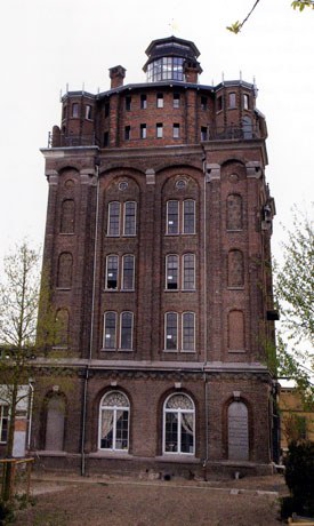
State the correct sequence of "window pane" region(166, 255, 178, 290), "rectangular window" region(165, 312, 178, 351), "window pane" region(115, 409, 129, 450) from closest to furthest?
"window pane" region(115, 409, 129, 450) → "rectangular window" region(165, 312, 178, 351) → "window pane" region(166, 255, 178, 290)

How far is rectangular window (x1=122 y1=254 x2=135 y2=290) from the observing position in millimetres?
35375

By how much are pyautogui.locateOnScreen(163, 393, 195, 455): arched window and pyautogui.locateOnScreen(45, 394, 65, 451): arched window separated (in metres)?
5.56

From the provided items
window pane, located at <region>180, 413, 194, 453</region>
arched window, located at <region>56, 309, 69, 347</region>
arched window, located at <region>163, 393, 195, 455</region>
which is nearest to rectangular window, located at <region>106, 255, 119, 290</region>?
arched window, located at <region>56, 309, 69, 347</region>

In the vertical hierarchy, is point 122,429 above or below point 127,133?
below

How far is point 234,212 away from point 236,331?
6.81 meters

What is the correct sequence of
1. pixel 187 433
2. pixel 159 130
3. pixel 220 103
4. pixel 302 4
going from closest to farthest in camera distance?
1. pixel 302 4
2. pixel 187 433
3. pixel 220 103
4. pixel 159 130

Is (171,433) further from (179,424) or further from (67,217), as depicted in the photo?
(67,217)

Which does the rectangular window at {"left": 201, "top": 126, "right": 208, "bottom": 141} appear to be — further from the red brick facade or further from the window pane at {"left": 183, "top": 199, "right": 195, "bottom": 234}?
the window pane at {"left": 183, "top": 199, "right": 195, "bottom": 234}

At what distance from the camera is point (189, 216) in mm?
35750

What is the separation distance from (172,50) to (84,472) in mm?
29358

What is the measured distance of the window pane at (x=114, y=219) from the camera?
120 ft

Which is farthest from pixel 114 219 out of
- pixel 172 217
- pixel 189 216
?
pixel 189 216

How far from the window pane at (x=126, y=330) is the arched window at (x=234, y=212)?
7630mm

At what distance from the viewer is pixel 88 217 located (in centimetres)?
3644
